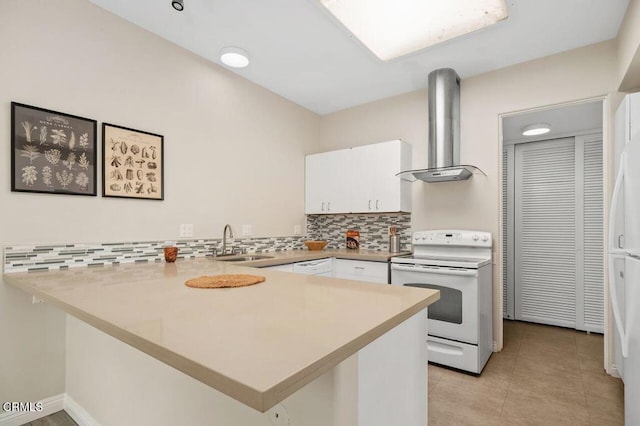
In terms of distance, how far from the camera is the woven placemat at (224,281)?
1366mm

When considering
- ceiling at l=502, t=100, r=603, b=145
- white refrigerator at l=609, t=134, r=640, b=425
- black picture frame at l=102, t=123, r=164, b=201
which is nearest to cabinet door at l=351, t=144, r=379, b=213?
ceiling at l=502, t=100, r=603, b=145

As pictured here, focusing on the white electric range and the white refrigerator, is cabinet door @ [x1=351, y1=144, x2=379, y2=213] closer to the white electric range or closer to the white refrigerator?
the white electric range

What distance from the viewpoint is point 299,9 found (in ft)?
7.18

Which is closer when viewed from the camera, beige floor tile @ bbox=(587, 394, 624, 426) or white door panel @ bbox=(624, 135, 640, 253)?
white door panel @ bbox=(624, 135, 640, 253)

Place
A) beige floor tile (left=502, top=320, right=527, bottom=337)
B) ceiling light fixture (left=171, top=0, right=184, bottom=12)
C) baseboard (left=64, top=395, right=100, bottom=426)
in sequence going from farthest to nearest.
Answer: beige floor tile (left=502, top=320, right=527, bottom=337) < ceiling light fixture (left=171, top=0, right=184, bottom=12) < baseboard (left=64, top=395, right=100, bottom=426)

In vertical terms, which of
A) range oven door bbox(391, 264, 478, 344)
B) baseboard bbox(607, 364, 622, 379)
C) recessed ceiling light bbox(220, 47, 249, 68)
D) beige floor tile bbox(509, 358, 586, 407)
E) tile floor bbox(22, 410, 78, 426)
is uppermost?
recessed ceiling light bbox(220, 47, 249, 68)

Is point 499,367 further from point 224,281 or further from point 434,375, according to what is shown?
point 224,281

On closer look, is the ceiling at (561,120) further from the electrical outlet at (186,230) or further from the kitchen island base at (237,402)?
the electrical outlet at (186,230)

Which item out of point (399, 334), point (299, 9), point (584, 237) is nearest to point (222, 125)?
point (299, 9)

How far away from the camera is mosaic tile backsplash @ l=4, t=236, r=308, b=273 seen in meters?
1.83

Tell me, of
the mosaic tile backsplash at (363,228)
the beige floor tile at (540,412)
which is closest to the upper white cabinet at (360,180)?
the mosaic tile backsplash at (363,228)

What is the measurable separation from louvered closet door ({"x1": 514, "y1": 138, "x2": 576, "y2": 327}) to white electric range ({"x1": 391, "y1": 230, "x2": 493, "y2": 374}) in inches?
49.4

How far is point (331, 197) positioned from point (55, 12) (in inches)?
107

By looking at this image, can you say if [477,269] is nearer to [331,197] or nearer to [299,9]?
[331,197]
